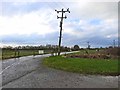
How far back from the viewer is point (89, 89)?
1309cm

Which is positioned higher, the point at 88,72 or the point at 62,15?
the point at 62,15

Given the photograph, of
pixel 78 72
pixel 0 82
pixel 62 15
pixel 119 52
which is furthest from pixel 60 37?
pixel 0 82

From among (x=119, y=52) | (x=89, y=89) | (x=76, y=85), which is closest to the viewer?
(x=89, y=89)

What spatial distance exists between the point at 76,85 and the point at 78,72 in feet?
20.1

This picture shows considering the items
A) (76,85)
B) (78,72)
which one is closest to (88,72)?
(78,72)

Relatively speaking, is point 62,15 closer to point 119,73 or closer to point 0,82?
point 119,73

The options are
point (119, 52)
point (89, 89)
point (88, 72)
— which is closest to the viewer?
point (89, 89)

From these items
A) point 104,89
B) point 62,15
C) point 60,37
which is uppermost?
point 62,15

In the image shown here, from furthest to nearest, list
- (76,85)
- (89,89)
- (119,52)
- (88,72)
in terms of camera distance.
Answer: (119,52) < (88,72) < (76,85) < (89,89)

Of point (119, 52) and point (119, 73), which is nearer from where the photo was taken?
point (119, 73)

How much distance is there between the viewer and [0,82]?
1489 centimetres

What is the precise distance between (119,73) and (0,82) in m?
9.05

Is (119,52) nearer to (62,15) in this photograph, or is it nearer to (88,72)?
(62,15)

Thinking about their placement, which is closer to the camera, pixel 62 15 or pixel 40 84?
pixel 40 84
